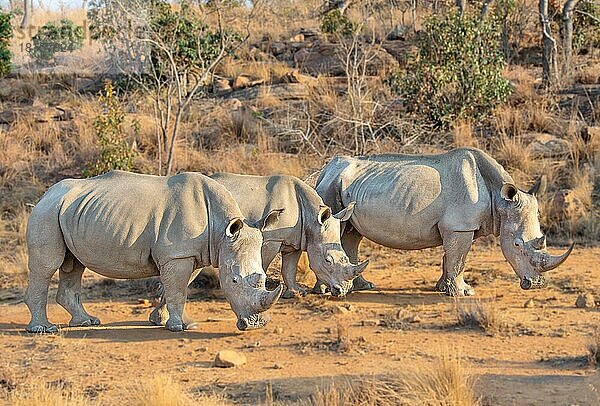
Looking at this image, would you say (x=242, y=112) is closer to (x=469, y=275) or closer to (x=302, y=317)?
(x=469, y=275)

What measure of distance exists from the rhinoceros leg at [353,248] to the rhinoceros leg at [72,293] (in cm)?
323

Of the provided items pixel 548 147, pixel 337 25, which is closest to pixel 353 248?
pixel 548 147

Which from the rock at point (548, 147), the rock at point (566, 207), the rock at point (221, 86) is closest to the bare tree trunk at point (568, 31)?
the rock at point (548, 147)

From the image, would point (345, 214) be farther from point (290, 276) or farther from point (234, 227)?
point (234, 227)

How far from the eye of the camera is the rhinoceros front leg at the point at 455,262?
387 inches

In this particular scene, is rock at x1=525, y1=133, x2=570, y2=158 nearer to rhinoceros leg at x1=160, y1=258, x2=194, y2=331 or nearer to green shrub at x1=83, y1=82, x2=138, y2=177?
green shrub at x1=83, y1=82, x2=138, y2=177

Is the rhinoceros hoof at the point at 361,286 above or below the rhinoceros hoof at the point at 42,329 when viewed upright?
below

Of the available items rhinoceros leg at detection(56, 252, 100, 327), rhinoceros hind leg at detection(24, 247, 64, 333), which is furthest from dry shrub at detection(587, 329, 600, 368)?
rhinoceros hind leg at detection(24, 247, 64, 333)

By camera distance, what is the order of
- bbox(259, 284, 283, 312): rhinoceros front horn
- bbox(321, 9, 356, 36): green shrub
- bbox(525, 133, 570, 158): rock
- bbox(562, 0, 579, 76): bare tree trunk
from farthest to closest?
bbox(321, 9, 356, 36): green shrub, bbox(562, 0, 579, 76): bare tree trunk, bbox(525, 133, 570, 158): rock, bbox(259, 284, 283, 312): rhinoceros front horn

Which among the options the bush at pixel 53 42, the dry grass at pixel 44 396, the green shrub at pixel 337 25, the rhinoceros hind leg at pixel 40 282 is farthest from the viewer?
the bush at pixel 53 42

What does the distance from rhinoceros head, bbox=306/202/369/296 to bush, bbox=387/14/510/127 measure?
9117mm

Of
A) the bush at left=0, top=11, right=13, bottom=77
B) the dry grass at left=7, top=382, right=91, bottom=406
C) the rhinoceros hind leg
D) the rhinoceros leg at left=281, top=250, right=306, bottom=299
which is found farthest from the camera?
the bush at left=0, top=11, right=13, bottom=77

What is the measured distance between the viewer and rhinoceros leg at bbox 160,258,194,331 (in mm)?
8477

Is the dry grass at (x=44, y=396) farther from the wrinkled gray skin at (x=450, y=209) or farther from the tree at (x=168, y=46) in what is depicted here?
the tree at (x=168, y=46)
